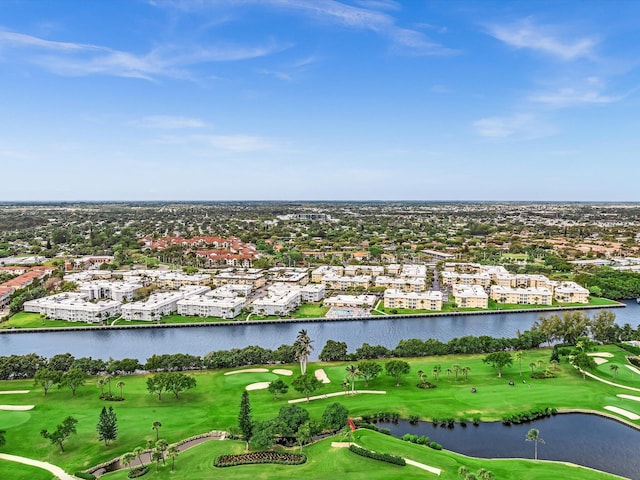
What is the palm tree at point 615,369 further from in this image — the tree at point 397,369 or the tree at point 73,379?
the tree at point 73,379

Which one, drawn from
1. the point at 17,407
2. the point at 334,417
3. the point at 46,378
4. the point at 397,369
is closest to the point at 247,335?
the point at 46,378

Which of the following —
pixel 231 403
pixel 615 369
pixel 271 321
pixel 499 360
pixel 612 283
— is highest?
pixel 612 283

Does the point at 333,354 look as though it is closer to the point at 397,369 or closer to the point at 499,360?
the point at 397,369

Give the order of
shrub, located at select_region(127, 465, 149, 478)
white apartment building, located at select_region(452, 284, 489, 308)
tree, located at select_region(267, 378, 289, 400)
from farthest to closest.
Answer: white apartment building, located at select_region(452, 284, 489, 308), tree, located at select_region(267, 378, 289, 400), shrub, located at select_region(127, 465, 149, 478)

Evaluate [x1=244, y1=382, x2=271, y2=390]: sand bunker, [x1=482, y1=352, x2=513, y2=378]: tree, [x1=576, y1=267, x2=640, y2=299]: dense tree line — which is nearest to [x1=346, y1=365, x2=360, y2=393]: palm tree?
[x1=244, y1=382, x2=271, y2=390]: sand bunker

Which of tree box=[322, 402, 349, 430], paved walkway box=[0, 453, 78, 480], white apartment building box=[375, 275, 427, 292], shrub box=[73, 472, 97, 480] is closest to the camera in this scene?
shrub box=[73, 472, 97, 480]

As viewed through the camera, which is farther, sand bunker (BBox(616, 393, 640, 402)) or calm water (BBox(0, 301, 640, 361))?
calm water (BBox(0, 301, 640, 361))

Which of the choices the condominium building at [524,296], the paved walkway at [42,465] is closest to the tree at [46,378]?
the paved walkway at [42,465]

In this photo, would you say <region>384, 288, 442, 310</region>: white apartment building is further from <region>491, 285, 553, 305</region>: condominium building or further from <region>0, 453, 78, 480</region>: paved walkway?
<region>0, 453, 78, 480</region>: paved walkway
